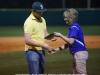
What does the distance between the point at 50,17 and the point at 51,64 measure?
1462 centimetres

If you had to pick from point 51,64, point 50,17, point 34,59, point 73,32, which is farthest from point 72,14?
point 50,17

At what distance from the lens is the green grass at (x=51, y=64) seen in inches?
363

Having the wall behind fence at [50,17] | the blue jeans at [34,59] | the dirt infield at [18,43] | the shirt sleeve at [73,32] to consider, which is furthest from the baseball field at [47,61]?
the wall behind fence at [50,17]

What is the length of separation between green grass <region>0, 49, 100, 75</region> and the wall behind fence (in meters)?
11.3

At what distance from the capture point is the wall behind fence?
946 inches

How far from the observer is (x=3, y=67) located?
9875mm

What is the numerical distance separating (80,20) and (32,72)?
1939 centimetres

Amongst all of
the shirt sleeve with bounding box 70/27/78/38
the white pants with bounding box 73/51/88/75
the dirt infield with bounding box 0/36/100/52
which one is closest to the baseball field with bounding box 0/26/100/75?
the dirt infield with bounding box 0/36/100/52

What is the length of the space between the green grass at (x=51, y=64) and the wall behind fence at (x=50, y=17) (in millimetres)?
11270

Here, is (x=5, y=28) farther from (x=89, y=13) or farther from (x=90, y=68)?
(x=90, y=68)

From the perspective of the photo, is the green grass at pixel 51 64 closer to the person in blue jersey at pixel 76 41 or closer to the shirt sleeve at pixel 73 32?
the person in blue jersey at pixel 76 41

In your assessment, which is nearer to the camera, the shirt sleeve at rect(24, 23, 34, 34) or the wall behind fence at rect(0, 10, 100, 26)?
the shirt sleeve at rect(24, 23, 34, 34)

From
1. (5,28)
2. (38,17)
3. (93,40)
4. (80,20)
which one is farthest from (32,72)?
(80,20)

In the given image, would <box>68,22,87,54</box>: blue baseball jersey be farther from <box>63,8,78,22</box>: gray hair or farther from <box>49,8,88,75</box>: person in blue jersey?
<box>63,8,78,22</box>: gray hair
